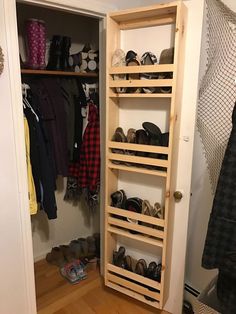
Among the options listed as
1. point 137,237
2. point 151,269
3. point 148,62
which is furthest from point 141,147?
point 151,269

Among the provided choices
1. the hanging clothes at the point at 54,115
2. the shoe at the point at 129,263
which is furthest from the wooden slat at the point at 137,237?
the hanging clothes at the point at 54,115

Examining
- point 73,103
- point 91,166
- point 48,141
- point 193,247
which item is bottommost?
point 193,247

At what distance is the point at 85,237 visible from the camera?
113 inches

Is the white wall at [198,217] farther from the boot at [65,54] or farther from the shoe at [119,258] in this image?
the boot at [65,54]

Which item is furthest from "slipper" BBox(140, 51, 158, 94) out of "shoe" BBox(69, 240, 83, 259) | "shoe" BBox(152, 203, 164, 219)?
"shoe" BBox(69, 240, 83, 259)

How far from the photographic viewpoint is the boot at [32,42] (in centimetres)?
196

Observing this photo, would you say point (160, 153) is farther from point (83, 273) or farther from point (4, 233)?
point (83, 273)

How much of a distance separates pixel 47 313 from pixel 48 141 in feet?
4.09

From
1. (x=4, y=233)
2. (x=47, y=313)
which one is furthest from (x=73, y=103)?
(x=47, y=313)

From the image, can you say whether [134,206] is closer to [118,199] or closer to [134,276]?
[118,199]

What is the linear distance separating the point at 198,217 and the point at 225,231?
0.81 metres

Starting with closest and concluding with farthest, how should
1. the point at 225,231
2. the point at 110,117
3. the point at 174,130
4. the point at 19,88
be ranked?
the point at 225,231, the point at 19,88, the point at 174,130, the point at 110,117

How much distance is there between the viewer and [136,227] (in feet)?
5.78

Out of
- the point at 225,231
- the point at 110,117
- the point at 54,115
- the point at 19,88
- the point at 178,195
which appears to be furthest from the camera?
the point at 54,115
